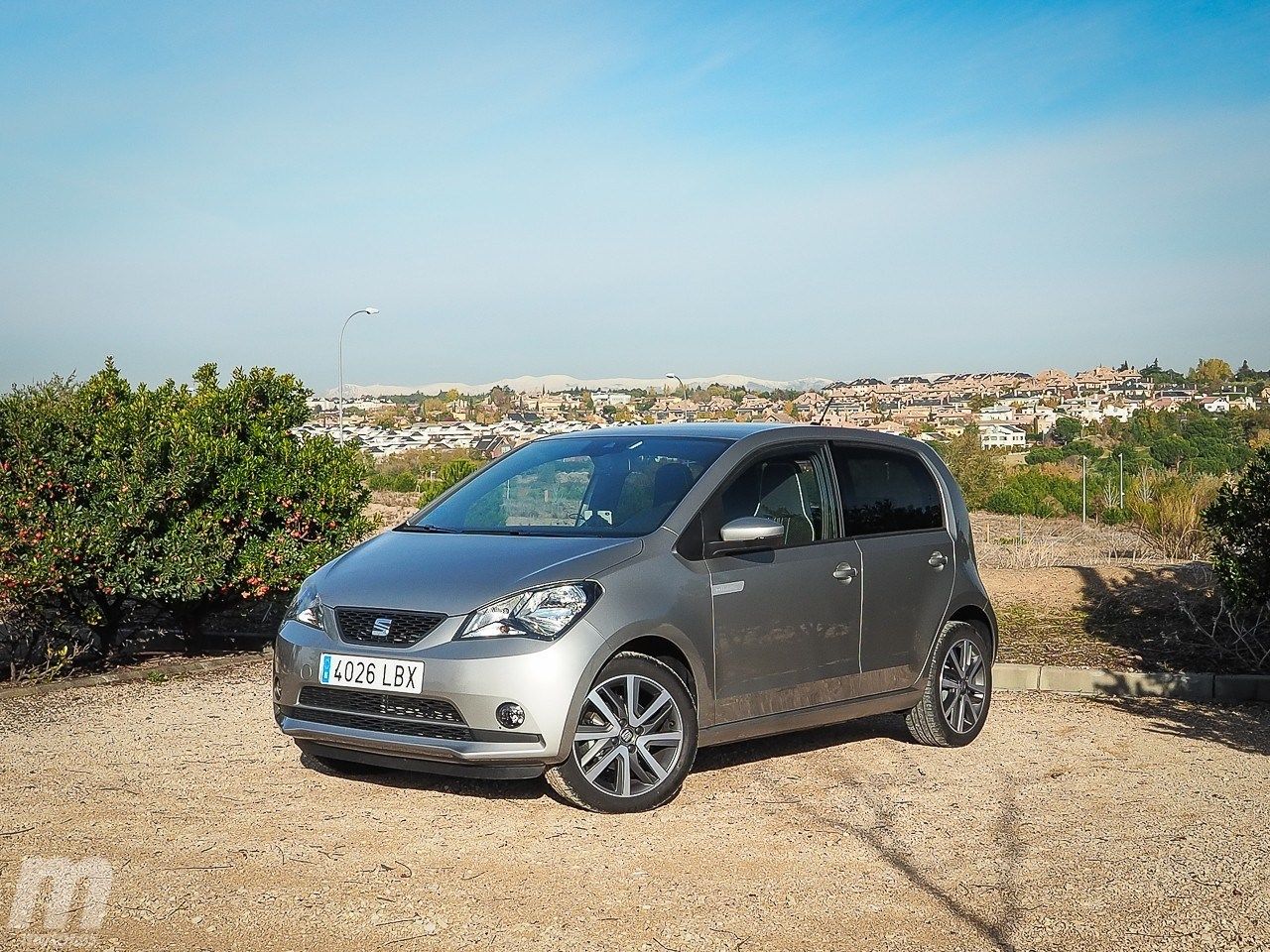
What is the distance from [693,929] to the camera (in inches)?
188

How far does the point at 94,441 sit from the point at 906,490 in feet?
17.9

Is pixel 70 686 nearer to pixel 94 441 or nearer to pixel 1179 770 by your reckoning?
pixel 94 441

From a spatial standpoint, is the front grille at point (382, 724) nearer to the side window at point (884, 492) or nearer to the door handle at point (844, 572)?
the door handle at point (844, 572)

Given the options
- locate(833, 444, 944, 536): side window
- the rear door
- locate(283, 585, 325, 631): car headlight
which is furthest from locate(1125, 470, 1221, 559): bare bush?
locate(283, 585, 325, 631): car headlight

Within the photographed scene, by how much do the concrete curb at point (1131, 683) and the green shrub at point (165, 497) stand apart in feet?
16.7

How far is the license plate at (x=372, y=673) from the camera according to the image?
19.6 feet

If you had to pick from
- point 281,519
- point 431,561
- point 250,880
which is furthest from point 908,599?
point 281,519

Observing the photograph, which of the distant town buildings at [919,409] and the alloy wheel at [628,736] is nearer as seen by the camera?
the alloy wheel at [628,736]

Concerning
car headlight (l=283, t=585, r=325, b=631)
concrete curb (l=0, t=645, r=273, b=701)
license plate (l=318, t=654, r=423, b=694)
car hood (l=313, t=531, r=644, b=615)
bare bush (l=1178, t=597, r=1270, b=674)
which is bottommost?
concrete curb (l=0, t=645, r=273, b=701)

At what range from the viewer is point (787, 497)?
7.44 m

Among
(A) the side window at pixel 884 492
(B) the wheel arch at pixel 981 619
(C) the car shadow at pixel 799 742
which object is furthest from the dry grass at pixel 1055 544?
(A) the side window at pixel 884 492

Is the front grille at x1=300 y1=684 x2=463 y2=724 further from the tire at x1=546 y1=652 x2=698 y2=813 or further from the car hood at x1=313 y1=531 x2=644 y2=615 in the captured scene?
the tire at x1=546 y1=652 x2=698 y2=813

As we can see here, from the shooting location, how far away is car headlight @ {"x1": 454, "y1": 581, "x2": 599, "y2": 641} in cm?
599

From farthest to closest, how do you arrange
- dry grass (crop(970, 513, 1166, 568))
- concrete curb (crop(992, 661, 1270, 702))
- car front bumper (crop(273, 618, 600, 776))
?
dry grass (crop(970, 513, 1166, 568)) < concrete curb (crop(992, 661, 1270, 702)) < car front bumper (crop(273, 618, 600, 776))
